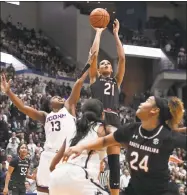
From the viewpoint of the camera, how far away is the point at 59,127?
628 centimetres

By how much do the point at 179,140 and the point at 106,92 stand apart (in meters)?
2.64

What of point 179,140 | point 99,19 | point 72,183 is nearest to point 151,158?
point 179,140

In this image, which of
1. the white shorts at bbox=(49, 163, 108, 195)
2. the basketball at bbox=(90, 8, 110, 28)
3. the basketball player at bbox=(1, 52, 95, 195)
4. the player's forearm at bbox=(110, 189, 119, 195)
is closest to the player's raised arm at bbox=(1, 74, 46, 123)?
the basketball player at bbox=(1, 52, 95, 195)

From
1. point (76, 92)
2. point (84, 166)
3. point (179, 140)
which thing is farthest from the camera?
point (76, 92)

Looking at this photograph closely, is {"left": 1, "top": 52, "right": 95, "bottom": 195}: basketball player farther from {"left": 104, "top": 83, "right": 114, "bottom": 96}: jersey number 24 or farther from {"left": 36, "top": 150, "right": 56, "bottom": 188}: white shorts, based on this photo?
{"left": 104, "top": 83, "right": 114, "bottom": 96}: jersey number 24

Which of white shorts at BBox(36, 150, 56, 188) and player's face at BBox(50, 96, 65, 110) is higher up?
player's face at BBox(50, 96, 65, 110)

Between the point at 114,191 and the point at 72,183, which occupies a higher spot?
the point at 72,183

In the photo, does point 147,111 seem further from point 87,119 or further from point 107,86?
point 107,86

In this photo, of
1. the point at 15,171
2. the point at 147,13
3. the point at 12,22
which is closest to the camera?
the point at 15,171

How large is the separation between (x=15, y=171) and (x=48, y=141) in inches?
185

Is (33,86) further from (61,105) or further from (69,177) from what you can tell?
(69,177)

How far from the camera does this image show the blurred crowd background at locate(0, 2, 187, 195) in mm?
15898

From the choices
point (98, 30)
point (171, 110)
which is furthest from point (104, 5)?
point (171, 110)

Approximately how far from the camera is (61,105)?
6.41 metres
